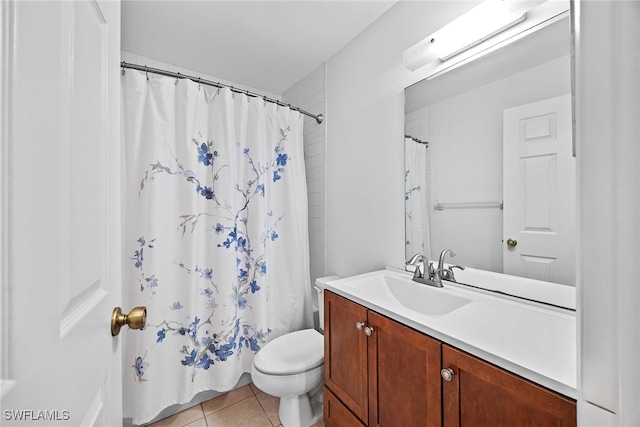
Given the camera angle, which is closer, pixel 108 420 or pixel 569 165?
pixel 108 420

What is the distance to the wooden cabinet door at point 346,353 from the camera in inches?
42.4

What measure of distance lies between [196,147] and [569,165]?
5.78 feet

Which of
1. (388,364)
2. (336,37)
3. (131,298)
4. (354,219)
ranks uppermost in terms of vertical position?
(336,37)

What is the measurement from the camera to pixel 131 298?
1403 mm

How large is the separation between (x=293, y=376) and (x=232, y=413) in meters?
0.59

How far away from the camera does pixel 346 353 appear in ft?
3.84

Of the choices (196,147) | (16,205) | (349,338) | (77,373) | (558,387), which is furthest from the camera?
(196,147)

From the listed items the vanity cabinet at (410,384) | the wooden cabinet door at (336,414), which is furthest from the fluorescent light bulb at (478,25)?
the wooden cabinet door at (336,414)

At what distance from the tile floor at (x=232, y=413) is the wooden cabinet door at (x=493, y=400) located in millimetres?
1093

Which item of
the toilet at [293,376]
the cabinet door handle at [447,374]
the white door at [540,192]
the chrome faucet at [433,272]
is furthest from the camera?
the toilet at [293,376]

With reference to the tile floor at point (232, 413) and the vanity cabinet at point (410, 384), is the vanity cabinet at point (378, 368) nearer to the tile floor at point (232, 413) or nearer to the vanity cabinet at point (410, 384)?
the vanity cabinet at point (410, 384)

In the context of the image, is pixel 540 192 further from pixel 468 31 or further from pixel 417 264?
pixel 468 31

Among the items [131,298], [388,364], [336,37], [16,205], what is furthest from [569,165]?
[131,298]

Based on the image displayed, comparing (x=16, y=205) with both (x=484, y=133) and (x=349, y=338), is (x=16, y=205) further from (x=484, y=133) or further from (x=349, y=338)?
(x=484, y=133)
